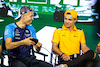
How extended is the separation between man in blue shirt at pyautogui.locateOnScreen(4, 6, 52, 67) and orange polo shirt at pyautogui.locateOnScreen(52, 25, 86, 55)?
407 mm

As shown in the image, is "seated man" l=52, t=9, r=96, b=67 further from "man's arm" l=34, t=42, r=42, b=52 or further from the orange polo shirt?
"man's arm" l=34, t=42, r=42, b=52

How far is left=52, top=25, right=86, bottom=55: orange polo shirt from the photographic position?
2.69 meters

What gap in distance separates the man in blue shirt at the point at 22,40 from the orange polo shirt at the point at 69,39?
407mm

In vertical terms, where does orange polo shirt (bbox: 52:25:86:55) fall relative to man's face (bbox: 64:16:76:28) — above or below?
below

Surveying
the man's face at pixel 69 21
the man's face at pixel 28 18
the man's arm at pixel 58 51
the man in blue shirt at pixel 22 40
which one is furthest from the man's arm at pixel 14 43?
the man's face at pixel 69 21

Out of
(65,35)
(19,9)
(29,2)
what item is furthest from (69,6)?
(19,9)

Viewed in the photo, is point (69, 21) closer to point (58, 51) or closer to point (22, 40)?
point (58, 51)

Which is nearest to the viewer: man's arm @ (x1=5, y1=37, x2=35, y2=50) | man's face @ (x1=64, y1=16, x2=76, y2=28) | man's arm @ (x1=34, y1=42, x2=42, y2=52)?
man's arm @ (x1=5, y1=37, x2=35, y2=50)

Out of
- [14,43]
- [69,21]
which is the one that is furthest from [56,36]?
[14,43]

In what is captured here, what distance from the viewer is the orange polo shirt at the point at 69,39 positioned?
2.69 m

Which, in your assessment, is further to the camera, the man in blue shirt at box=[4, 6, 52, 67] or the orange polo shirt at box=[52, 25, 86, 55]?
the orange polo shirt at box=[52, 25, 86, 55]

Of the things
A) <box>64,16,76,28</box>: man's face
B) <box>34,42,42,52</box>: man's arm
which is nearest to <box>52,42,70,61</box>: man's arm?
<box>34,42,42,52</box>: man's arm

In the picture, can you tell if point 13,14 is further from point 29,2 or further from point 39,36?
point 39,36

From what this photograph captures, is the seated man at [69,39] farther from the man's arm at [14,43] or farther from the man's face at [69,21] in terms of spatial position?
the man's arm at [14,43]
